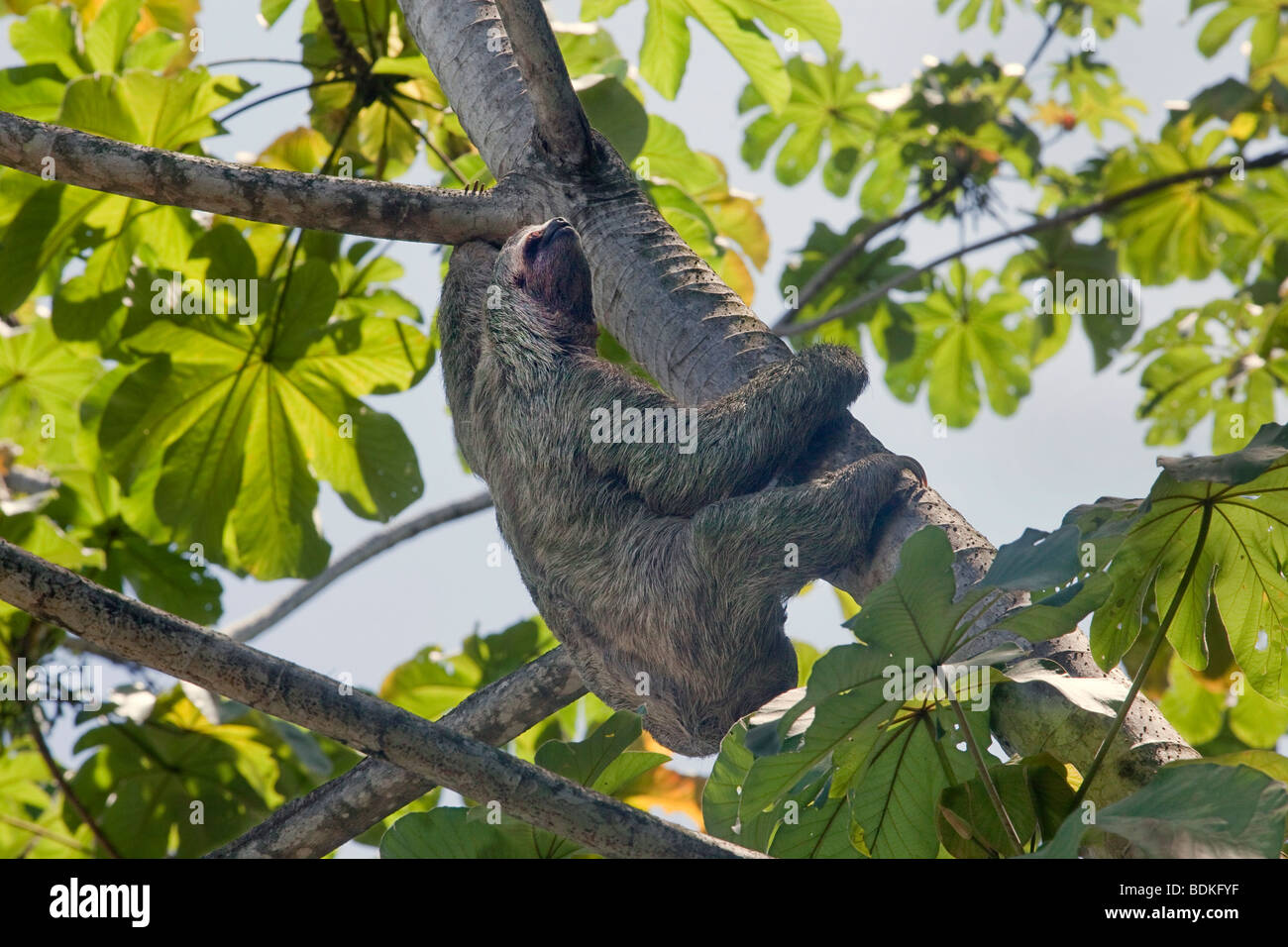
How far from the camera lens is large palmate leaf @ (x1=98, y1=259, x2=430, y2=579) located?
225 inches

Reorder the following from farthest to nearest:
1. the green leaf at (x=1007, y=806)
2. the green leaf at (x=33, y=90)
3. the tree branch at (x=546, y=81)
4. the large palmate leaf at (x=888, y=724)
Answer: the green leaf at (x=33, y=90) < the tree branch at (x=546, y=81) < the green leaf at (x=1007, y=806) < the large palmate leaf at (x=888, y=724)

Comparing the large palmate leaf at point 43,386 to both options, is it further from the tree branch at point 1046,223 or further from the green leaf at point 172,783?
the tree branch at point 1046,223

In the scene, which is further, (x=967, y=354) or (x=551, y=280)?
(x=967, y=354)

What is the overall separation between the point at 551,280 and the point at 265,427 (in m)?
2.15

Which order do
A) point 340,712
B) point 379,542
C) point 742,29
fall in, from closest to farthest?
point 340,712 < point 742,29 < point 379,542

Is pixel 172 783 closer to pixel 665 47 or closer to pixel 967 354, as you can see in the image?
pixel 665 47

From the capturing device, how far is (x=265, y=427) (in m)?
5.93

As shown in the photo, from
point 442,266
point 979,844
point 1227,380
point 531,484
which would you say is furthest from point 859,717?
point 1227,380

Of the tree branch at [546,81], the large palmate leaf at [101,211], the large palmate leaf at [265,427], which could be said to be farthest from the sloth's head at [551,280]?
the large palmate leaf at [101,211]

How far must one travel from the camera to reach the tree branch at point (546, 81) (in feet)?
12.3

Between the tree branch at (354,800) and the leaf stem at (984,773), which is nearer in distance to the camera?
the leaf stem at (984,773)

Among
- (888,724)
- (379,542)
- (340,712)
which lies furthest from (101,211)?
(888,724)

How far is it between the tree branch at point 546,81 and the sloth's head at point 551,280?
30 cm

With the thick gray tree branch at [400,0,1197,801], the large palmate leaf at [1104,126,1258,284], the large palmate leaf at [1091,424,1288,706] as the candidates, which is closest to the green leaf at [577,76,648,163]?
the thick gray tree branch at [400,0,1197,801]
